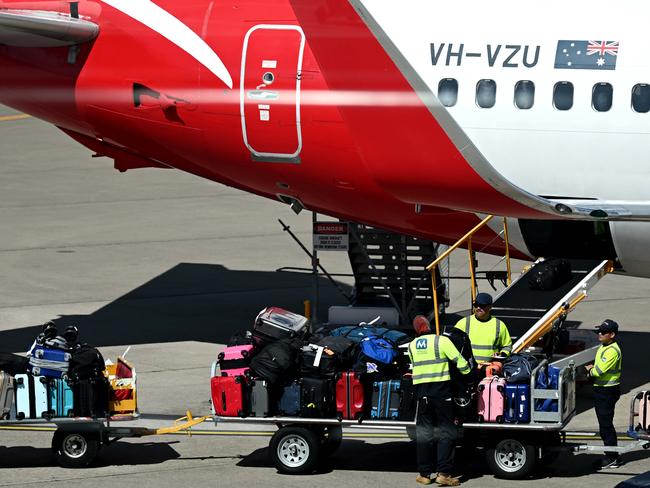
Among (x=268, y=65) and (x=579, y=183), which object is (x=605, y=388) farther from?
(x=268, y=65)

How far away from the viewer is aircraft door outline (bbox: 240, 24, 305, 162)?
66.7ft

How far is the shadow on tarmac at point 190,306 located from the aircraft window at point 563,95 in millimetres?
7436

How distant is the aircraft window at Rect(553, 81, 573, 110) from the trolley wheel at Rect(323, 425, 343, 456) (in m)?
5.57

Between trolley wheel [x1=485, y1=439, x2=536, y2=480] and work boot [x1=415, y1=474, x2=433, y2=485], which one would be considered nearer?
work boot [x1=415, y1=474, x2=433, y2=485]

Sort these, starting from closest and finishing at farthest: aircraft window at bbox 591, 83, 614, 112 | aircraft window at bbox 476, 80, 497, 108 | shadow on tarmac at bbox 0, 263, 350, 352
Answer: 1. aircraft window at bbox 591, 83, 614, 112
2. aircraft window at bbox 476, 80, 497, 108
3. shadow on tarmac at bbox 0, 263, 350, 352

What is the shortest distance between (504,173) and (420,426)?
4.82 meters

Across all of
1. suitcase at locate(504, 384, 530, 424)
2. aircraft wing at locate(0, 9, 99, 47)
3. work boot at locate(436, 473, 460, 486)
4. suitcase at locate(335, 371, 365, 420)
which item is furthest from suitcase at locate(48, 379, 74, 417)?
aircraft wing at locate(0, 9, 99, 47)

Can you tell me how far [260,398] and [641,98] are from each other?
6.73 m

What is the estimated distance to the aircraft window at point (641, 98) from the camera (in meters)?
18.6

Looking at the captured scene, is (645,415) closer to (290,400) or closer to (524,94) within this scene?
(290,400)

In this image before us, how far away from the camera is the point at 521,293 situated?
2045cm

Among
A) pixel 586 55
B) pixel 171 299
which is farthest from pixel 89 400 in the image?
pixel 171 299

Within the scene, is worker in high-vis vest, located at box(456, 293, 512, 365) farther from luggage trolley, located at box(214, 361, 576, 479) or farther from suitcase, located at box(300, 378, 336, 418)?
suitcase, located at box(300, 378, 336, 418)

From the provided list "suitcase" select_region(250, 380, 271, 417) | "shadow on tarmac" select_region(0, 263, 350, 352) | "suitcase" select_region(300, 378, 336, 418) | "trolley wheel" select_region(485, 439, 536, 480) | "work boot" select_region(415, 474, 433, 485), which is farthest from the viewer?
"shadow on tarmac" select_region(0, 263, 350, 352)
